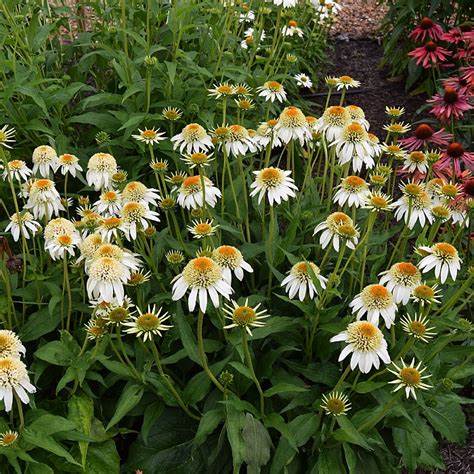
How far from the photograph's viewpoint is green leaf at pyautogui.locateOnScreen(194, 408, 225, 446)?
1.81m

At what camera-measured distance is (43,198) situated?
80.2 inches

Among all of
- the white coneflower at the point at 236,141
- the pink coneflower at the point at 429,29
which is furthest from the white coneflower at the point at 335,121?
the pink coneflower at the point at 429,29

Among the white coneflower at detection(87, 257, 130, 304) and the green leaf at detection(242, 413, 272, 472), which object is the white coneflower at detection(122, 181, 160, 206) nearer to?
the white coneflower at detection(87, 257, 130, 304)

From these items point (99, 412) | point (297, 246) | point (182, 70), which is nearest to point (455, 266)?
point (297, 246)

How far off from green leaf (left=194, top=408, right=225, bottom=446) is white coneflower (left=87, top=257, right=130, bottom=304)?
48 centimetres

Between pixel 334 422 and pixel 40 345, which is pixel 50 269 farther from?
pixel 334 422

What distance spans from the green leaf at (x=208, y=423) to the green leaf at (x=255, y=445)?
95 mm

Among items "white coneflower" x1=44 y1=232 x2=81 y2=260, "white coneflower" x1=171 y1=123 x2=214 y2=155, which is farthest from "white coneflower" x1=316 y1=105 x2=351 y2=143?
"white coneflower" x1=44 y1=232 x2=81 y2=260

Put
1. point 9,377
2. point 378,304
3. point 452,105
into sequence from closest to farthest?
point 9,377 → point 378,304 → point 452,105

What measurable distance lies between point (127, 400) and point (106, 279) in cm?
43

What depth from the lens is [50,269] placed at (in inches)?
88.4

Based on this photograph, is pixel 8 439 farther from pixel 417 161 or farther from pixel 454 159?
pixel 454 159

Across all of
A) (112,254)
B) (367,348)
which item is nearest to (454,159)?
(367,348)

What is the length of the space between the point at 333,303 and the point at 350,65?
336 cm
